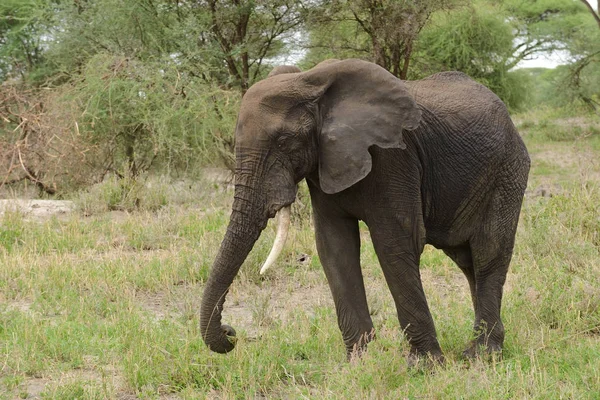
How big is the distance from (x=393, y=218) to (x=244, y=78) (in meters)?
9.03

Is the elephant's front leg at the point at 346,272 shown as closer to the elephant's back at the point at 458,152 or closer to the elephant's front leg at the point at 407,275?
the elephant's front leg at the point at 407,275

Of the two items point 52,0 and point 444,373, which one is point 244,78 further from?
point 444,373

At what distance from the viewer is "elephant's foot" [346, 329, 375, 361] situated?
465 cm

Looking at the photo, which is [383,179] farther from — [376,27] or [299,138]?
[376,27]

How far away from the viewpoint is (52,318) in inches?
233

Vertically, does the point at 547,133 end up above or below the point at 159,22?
below

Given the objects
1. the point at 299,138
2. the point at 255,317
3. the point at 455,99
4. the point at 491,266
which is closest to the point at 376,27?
the point at 255,317

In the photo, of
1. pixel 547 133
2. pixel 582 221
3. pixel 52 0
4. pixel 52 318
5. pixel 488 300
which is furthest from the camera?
pixel 547 133

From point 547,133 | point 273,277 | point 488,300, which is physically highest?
point 488,300

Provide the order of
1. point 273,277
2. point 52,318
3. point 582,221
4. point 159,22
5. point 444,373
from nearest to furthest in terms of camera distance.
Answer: point 444,373 → point 52,318 → point 273,277 → point 582,221 → point 159,22

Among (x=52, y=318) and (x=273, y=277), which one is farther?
(x=273, y=277)

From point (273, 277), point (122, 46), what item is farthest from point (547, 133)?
point (273, 277)

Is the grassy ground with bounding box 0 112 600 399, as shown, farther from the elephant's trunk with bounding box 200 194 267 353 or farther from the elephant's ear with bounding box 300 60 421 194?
the elephant's ear with bounding box 300 60 421 194

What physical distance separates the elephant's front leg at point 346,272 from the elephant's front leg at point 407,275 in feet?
0.72
